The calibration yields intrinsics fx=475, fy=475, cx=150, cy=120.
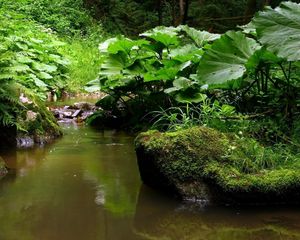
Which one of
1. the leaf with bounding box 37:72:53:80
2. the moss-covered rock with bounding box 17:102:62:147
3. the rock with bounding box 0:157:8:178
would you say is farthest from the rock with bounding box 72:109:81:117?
the rock with bounding box 0:157:8:178

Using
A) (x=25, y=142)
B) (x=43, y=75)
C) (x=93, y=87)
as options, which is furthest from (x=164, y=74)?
(x=43, y=75)

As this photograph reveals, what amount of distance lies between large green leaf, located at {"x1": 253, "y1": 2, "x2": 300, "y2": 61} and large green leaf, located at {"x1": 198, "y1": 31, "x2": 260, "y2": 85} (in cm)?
44

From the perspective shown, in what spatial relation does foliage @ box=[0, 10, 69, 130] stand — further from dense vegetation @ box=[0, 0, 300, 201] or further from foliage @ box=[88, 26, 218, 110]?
foliage @ box=[88, 26, 218, 110]

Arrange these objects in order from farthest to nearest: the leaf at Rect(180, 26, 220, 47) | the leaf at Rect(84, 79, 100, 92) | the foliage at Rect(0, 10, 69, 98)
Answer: the foliage at Rect(0, 10, 69, 98), the leaf at Rect(84, 79, 100, 92), the leaf at Rect(180, 26, 220, 47)

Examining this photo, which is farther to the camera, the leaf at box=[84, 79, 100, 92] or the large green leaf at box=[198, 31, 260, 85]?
the leaf at box=[84, 79, 100, 92]

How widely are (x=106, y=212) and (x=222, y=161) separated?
3.26ft

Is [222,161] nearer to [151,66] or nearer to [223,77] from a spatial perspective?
[223,77]

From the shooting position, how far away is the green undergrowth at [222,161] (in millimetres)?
3475

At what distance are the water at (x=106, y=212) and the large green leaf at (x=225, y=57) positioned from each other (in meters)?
1.14

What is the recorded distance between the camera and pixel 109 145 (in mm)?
5668

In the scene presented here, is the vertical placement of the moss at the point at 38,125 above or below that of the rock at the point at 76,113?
above

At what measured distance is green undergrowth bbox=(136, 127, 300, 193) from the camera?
11.4 feet

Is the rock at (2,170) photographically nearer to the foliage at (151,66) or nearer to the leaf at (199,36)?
the foliage at (151,66)

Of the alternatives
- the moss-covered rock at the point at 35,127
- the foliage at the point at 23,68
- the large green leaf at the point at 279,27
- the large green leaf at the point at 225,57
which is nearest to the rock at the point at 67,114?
the foliage at the point at 23,68
